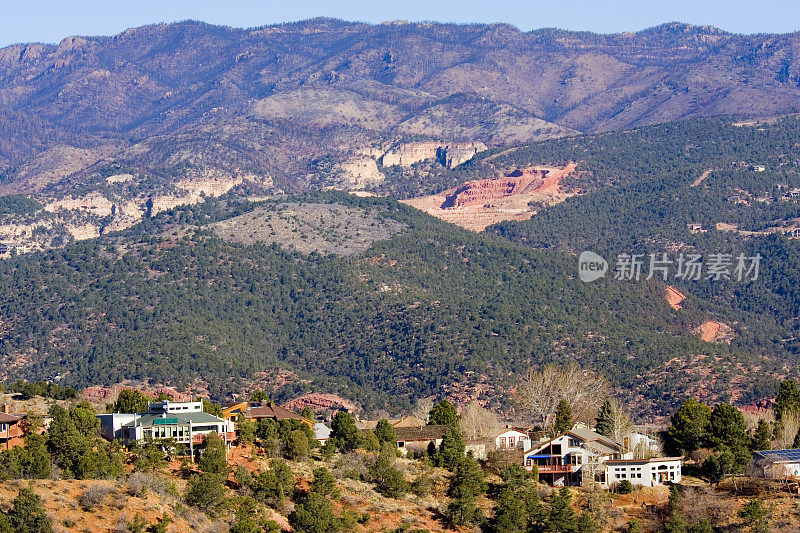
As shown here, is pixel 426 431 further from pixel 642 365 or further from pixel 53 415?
pixel 642 365

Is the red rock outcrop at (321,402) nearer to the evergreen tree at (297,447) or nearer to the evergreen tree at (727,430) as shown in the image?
the evergreen tree at (727,430)

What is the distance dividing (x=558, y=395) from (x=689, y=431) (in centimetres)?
2566

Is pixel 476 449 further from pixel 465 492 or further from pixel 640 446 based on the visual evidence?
pixel 465 492

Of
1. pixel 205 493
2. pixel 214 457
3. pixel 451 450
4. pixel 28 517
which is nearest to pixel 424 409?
pixel 451 450

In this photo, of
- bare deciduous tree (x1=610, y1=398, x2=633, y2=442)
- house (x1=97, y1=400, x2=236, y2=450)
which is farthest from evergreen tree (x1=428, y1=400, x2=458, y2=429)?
house (x1=97, y1=400, x2=236, y2=450)

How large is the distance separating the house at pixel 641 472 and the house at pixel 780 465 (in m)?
4.78

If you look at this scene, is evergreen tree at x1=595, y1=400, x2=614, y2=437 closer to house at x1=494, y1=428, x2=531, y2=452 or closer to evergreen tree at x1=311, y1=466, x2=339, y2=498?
house at x1=494, y1=428, x2=531, y2=452

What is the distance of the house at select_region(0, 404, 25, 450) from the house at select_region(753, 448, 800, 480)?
132 ft

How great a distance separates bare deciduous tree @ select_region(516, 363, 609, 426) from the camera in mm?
114438

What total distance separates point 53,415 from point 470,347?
81225 mm

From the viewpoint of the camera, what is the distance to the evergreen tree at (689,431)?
93.6 metres

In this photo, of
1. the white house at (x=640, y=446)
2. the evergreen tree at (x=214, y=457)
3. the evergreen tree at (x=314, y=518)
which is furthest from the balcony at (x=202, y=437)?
the white house at (x=640, y=446)

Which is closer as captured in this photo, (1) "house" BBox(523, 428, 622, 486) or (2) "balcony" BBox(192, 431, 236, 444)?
(2) "balcony" BBox(192, 431, 236, 444)

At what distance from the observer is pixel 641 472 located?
289 ft
